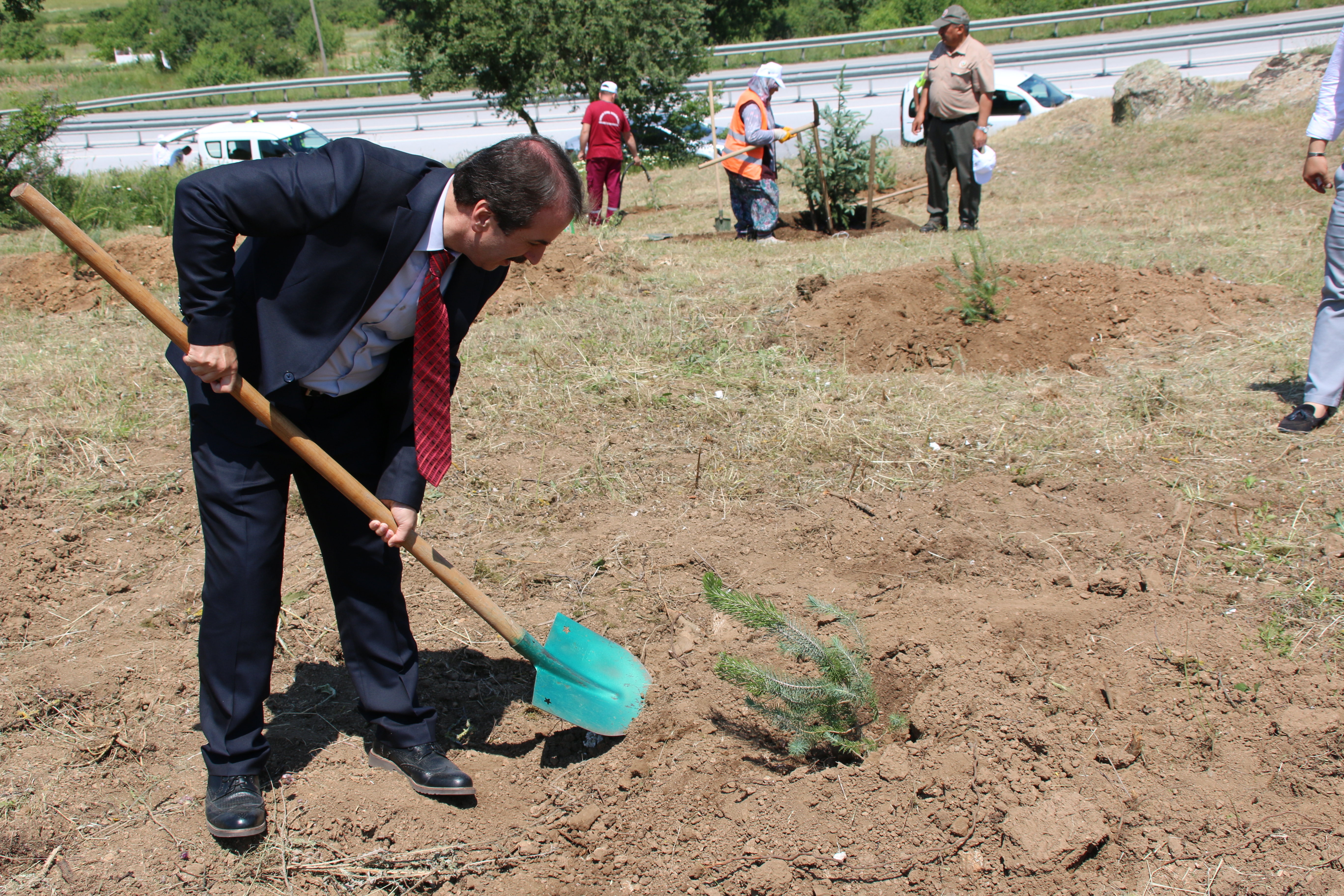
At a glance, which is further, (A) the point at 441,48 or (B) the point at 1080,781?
(A) the point at 441,48

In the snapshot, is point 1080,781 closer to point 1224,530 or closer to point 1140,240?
point 1224,530

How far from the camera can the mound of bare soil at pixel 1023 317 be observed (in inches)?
202

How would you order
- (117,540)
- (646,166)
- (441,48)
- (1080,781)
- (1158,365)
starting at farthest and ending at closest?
(646,166), (441,48), (1158,365), (117,540), (1080,781)

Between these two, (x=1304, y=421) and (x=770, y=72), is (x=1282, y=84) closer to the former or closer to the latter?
(x=770, y=72)

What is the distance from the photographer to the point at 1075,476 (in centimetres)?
379

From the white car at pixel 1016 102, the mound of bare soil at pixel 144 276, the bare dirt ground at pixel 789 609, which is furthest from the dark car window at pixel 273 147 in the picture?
the bare dirt ground at pixel 789 609

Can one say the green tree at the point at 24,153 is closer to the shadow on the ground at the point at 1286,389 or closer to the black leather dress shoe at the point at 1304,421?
the shadow on the ground at the point at 1286,389

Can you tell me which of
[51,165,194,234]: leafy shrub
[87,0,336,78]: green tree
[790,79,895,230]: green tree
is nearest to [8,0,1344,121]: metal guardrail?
[87,0,336,78]: green tree

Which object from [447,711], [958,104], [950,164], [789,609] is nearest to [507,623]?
[447,711]

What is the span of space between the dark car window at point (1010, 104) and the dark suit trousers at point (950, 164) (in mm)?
7802

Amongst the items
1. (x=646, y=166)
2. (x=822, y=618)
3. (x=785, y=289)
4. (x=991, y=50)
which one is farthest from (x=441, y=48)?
(x=822, y=618)

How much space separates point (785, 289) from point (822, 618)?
3.65 meters

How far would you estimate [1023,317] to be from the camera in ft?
17.5

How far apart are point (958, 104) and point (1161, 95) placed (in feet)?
22.4
